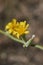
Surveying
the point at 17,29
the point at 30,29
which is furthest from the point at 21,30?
the point at 30,29

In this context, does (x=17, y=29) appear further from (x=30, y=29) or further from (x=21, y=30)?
(x=30, y=29)

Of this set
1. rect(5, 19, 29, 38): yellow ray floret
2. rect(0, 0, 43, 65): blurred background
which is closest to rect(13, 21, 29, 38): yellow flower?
rect(5, 19, 29, 38): yellow ray floret

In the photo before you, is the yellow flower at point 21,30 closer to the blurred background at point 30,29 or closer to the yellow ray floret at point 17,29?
the yellow ray floret at point 17,29

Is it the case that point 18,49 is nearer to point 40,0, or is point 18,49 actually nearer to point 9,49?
point 9,49

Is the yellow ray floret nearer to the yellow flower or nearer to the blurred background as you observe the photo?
the yellow flower

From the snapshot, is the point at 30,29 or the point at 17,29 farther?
the point at 30,29

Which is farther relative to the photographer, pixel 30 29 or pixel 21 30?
pixel 30 29

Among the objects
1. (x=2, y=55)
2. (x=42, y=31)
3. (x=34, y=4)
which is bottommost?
(x=2, y=55)

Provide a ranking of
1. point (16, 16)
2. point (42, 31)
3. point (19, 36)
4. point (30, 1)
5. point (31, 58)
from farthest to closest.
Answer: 1. point (30, 1)
2. point (16, 16)
3. point (42, 31)
4. point (31, 58)
5. point (19, 36)

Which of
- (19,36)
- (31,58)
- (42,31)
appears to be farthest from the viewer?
(42,31)

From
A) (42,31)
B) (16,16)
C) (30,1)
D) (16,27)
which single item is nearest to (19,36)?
(16,27)
